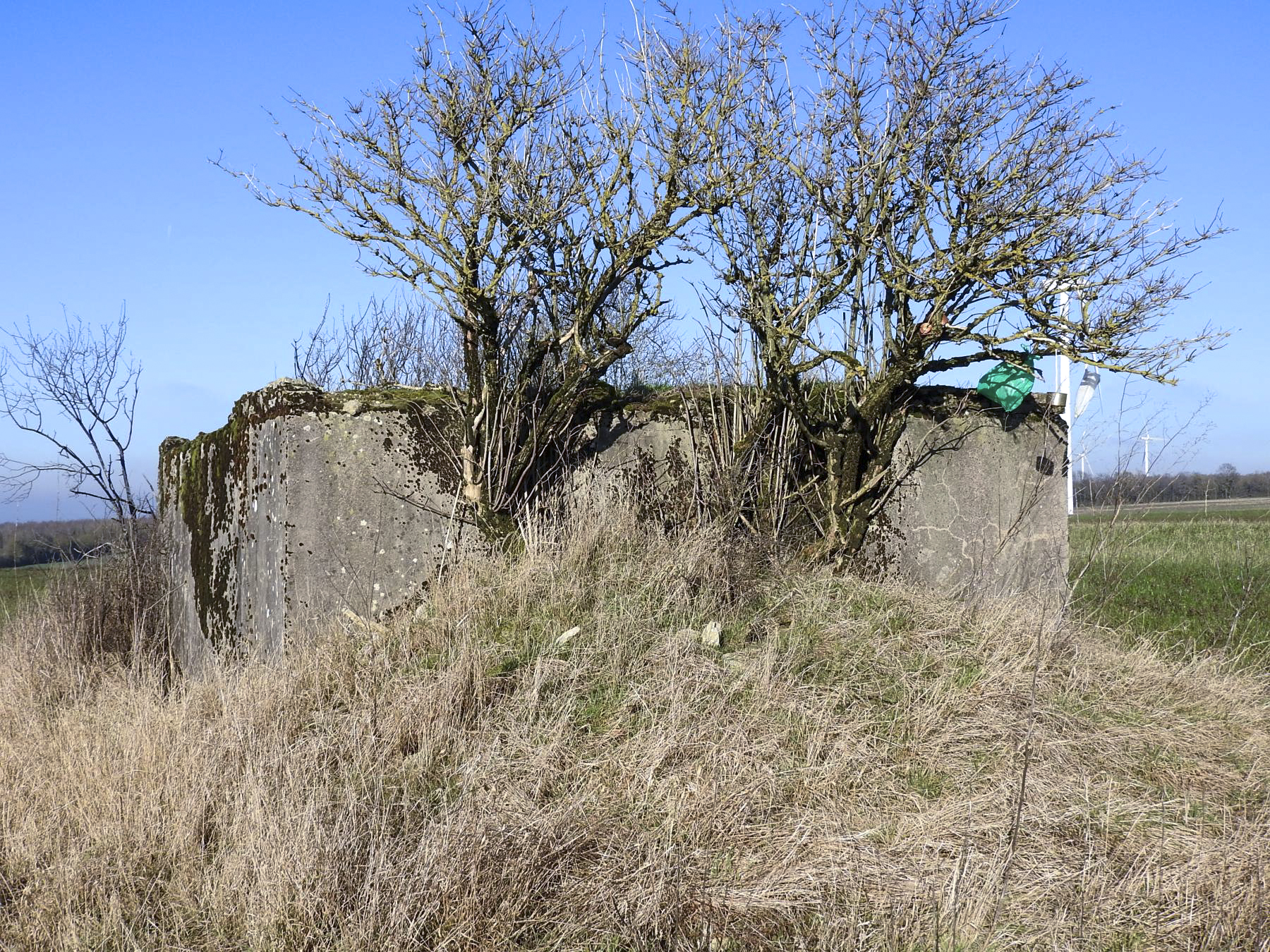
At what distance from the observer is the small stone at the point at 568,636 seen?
492 cm

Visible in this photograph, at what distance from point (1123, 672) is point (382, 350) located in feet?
38.0

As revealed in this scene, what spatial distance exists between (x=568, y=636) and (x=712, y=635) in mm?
742

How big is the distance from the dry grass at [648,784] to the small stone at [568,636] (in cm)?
6

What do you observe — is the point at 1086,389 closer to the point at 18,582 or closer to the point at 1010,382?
the point at 1010,382

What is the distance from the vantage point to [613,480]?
6.48 m

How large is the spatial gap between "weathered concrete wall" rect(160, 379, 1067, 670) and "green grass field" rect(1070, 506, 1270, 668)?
654 mm

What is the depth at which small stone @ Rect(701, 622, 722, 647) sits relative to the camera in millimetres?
5023

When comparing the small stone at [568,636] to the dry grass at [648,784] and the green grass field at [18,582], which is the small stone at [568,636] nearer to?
the dry grass at [648,784]

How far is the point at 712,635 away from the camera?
16.6 feet

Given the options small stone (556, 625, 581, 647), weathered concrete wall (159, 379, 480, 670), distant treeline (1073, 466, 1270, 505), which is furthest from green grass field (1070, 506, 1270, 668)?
weathered concrete wall (159, 379, 480, 670)

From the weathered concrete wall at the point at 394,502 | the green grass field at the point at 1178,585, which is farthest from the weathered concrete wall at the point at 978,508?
the green grass field at the point at 1178,585

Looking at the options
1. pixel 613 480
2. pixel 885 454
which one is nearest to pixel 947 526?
pixel 885 454

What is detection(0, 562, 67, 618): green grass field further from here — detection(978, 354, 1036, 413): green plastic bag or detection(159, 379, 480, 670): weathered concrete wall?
detection(978, 354, 1036, 413): green plastic bag

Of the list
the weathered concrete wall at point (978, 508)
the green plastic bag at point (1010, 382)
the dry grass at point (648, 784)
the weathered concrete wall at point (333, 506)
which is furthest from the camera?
the weathered concrete wall at point (978, 508)
